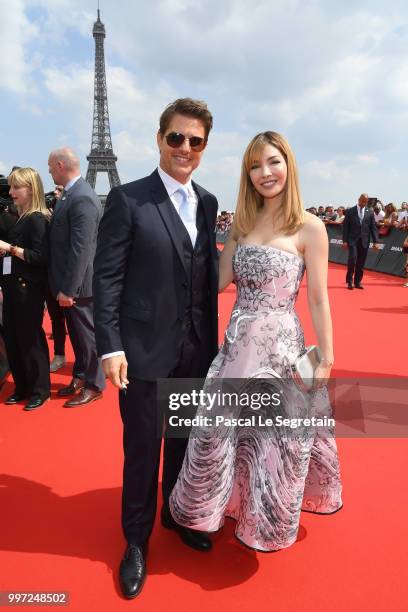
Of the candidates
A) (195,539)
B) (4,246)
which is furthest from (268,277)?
(4,246)

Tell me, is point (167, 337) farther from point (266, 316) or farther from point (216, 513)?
point (216, 513)

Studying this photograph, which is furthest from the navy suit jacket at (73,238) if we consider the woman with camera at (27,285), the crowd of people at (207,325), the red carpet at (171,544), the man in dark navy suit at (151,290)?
the man in dark navy suit at (151,290)

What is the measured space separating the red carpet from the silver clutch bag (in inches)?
34.5

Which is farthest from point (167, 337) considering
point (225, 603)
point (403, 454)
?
point (403, 454)

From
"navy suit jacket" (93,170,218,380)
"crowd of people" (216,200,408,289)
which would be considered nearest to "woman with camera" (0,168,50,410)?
"navy suit jacket" (93,170,218,380)

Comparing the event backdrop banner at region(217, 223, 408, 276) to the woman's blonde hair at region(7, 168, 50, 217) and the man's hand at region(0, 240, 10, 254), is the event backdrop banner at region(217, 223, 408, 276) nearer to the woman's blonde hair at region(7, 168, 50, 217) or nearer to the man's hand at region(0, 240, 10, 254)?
the woman's blonde hair at region(7, 168, 50, 217)

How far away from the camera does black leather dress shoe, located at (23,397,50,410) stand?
12.6 ft

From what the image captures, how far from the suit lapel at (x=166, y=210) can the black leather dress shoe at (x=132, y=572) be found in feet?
4.31

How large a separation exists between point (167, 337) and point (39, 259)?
2.15m

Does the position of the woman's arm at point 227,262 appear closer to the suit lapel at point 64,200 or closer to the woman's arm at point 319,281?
the woman's arm at point 319,281

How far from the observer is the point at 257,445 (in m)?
2.05

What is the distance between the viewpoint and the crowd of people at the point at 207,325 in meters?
1.91

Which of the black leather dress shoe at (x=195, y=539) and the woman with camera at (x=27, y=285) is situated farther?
the woman with camera at (x=27, y=285)

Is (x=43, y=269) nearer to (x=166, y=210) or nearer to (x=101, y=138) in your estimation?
(x=166, y=210)
